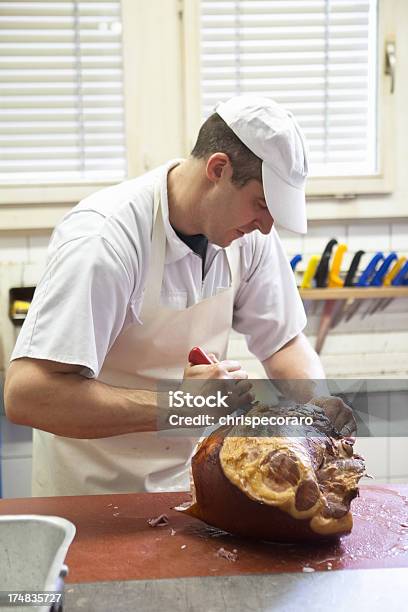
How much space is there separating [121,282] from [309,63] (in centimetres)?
168

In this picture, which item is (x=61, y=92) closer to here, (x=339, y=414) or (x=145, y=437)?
(x=145, y=437)

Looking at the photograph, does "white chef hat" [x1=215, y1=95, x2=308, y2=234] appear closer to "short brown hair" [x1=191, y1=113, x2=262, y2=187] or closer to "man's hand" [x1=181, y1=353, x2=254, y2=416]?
"short brown hair" [x1=191, y1=113, x2=262, y2=187]

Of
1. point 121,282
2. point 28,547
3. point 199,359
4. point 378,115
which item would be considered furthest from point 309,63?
point 28,547

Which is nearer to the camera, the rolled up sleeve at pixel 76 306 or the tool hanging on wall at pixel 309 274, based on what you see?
the rolled up sleeve at pixel 76 306

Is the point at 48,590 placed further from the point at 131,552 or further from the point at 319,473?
the point at 319,473

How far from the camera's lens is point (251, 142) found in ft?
5.16

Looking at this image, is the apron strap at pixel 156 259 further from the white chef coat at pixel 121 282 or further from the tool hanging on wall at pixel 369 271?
the tool hanging on wall at pixel 369 271

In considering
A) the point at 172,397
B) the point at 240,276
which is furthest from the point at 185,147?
the point at 172,397

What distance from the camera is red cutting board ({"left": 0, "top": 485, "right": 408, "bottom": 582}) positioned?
125cm

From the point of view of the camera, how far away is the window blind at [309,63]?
2.85m

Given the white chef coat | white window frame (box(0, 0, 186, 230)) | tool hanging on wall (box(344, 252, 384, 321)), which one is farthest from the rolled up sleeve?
tool hanging on wall (box(344, 252, 384, 321))

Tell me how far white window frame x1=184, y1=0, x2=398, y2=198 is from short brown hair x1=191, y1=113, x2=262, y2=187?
1207 millimetres

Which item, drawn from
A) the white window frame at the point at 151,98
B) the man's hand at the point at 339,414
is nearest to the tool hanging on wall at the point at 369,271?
the white window frame at the point at 151,98

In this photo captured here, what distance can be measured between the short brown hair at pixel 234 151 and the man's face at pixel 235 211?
0.02 m
